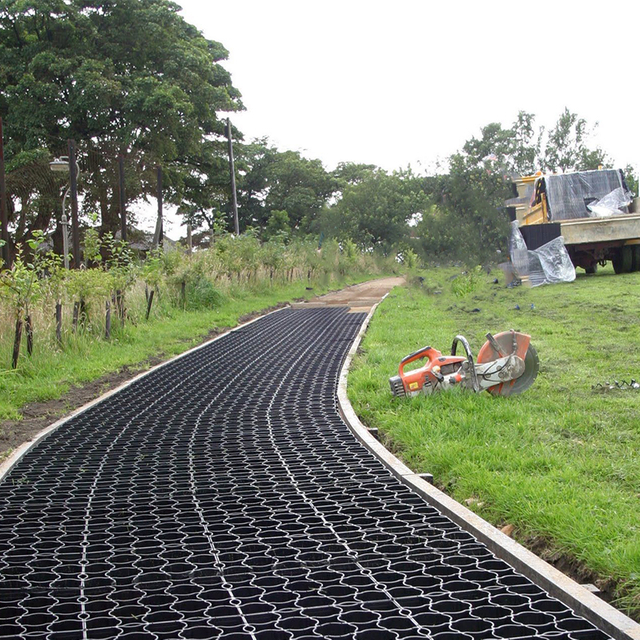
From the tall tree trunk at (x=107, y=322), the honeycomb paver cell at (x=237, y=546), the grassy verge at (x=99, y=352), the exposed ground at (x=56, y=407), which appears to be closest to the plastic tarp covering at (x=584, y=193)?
the grassy verge at (x=99, y=352)

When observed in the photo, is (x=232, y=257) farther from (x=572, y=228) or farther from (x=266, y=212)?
(x=266, y=212)

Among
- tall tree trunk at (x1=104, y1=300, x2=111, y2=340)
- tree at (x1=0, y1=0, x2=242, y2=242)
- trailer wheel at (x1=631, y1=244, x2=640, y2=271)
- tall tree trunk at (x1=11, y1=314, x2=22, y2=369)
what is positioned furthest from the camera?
tree at (x1=0, y1=0, x2=242, y2=242)

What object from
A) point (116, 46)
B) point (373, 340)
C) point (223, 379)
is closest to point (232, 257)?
point (373, 340)

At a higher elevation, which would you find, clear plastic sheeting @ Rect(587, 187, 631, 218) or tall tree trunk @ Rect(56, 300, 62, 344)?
clear plastic sheeting @ Rect(587, 187, 631, 218)

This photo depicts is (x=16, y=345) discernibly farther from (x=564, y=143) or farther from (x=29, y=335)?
(x=564, y=143)

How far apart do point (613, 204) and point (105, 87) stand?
18980 millimetres

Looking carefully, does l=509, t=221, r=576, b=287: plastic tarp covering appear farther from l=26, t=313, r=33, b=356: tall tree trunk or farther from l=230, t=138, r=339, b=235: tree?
l=230, t=138, r=339, b=235: tree

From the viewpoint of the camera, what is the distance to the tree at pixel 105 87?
2808 centimetres

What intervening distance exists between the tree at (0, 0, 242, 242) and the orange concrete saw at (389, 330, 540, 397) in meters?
23.2

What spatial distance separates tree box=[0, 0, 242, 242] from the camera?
28078 mm

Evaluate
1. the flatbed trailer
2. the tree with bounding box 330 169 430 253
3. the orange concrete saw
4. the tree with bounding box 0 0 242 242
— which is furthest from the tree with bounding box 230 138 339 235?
the orange concrete saw

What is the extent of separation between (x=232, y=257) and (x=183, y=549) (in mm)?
17165

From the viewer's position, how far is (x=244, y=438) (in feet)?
19.1

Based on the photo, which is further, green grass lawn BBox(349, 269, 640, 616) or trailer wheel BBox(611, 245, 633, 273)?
trailer wheel BBox(611, 245, 633, 273)
